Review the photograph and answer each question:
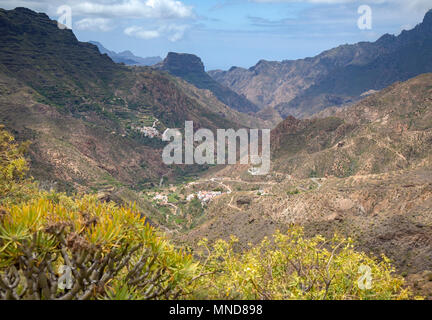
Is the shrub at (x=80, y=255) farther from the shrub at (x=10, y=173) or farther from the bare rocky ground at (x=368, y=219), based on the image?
the shrub at (x=10, y=173)

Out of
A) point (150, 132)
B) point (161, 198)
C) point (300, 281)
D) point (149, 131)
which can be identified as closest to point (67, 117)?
point (161, 198)

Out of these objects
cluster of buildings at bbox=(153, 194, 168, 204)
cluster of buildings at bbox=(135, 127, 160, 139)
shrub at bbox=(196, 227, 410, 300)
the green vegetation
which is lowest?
cluster of buildings at bbox=(153, 194, 168, 204)

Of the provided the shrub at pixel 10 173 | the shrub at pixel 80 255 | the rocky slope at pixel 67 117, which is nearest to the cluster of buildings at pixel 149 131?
the rocky slope at pixel 67 117

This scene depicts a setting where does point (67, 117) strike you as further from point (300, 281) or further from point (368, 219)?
point (300, 281)

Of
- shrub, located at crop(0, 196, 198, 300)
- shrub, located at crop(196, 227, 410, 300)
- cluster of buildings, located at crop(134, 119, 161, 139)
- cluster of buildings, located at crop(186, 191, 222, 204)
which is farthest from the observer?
cluster of buildings, located at crop(134, 119, 161, 139)

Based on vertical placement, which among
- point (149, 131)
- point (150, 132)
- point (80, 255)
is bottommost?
point (80, 255)

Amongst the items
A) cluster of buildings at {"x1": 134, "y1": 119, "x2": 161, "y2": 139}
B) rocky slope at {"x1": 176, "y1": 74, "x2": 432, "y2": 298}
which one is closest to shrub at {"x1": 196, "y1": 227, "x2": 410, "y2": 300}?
rocky slope at {"x1": 176, "y1": 74, "x2": 432, "y2": 298}

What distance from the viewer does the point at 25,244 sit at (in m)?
10.0

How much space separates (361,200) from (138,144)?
131512mm

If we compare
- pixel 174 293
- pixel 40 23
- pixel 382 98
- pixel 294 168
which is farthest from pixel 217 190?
pixel 40 23

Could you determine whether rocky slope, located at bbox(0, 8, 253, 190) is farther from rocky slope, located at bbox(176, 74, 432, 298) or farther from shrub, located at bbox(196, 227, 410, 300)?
shrub, located at bbox(196, 227, 410, 300)

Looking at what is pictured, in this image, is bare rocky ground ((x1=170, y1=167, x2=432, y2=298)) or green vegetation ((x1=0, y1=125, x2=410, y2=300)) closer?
green vegetation ((x1=0, y1=125, x2=410, y2=300))

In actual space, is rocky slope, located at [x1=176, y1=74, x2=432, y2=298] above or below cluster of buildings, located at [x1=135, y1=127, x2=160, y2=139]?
below
